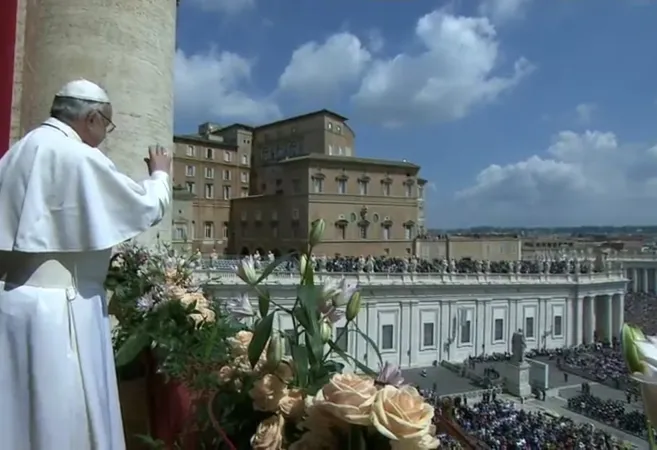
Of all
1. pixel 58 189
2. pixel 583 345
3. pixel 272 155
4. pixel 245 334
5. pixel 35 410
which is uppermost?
pixel 272 155

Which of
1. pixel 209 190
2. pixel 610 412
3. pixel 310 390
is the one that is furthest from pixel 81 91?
pixel 209 190

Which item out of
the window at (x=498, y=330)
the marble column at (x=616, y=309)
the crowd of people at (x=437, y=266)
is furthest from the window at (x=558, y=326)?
the marble column at (x=616, y=309)

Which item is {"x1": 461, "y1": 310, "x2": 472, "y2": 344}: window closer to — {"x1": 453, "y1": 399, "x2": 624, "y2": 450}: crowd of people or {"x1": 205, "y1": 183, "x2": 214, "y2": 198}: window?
{"x1": 453, "y1": 399, "x2": 624, "y2": 450}: crowd of people

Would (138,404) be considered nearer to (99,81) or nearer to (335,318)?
(335,318)

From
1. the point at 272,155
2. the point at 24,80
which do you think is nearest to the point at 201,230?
the point at 272,155

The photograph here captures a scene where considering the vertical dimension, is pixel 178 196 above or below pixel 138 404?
above

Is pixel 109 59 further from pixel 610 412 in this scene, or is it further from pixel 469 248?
pixel 469 248

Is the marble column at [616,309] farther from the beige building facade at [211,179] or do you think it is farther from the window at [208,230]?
the window at [208,230]

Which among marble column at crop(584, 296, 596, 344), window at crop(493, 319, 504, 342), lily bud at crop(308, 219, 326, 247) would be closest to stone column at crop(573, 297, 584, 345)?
marble column at crop(584, 296, 596, 344)
